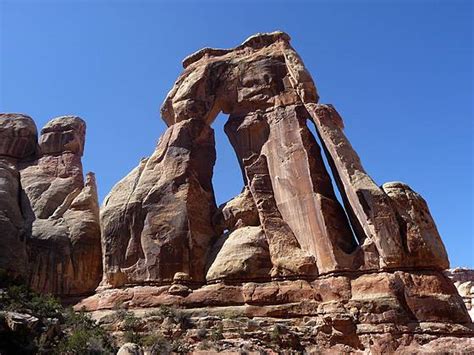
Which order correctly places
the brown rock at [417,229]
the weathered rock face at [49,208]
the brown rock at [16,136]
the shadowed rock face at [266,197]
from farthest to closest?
the brown rock at [16,136], the weathered rock face at [49,208], the shadowed rock face at [266,197], the brown rock at [417,229]

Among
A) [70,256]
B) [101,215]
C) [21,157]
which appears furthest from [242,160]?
[21,157]

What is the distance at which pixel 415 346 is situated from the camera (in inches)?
958

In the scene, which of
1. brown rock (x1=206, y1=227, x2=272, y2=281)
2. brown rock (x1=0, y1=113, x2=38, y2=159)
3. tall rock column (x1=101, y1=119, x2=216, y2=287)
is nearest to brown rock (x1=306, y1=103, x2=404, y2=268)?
brown rock (x1=206, y1=227, x2=272, y2=281)

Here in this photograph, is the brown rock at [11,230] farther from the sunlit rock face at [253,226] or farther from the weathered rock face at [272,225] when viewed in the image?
the weathered rock face at [272,225]

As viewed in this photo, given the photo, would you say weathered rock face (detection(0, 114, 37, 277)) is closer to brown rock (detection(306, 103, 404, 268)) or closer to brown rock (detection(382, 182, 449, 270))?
brown rock (detection(306, 103, 404, 268))

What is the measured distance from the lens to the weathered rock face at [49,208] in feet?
108

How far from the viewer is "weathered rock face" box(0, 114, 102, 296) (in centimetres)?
3294

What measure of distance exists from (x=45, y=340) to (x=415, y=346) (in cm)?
1637

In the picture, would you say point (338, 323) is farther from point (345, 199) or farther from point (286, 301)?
point (345, 199)

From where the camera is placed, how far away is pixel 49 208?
36500 millimetres

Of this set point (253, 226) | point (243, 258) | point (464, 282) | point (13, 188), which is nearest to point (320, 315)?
point (243, 258)

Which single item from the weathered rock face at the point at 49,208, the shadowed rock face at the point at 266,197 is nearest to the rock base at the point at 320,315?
the shadowed rock face at the point at 266,197

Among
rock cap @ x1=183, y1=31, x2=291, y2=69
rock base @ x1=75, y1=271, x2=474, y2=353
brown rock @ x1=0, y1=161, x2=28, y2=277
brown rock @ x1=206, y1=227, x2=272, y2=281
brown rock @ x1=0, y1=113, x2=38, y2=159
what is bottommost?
rock base @ x1=75, y1=271, x2=474, y2=353

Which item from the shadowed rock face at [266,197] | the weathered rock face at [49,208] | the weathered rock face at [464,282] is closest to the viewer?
the shadowed rock face at [266,197]
